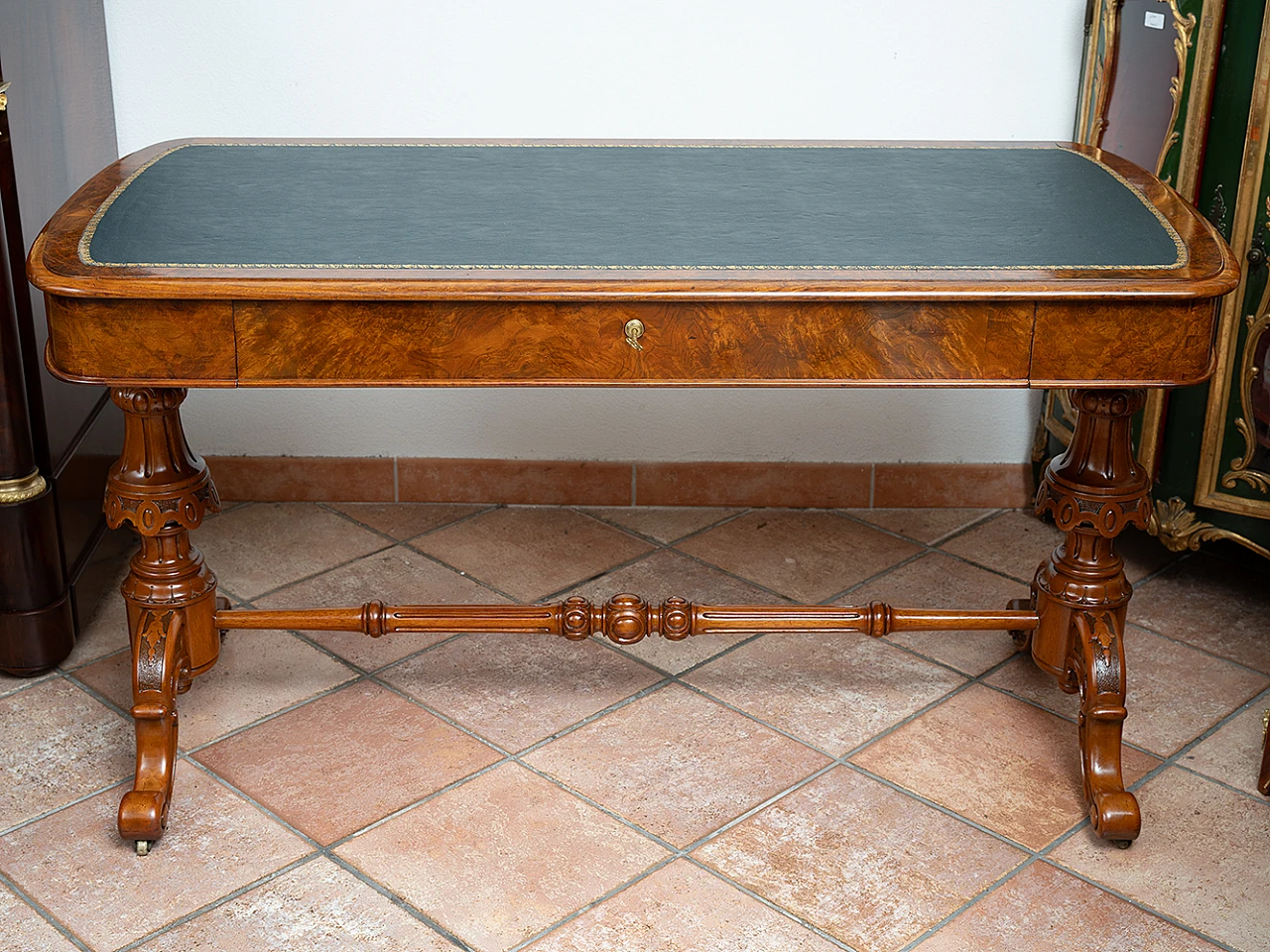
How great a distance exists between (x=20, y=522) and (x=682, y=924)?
1.52 m

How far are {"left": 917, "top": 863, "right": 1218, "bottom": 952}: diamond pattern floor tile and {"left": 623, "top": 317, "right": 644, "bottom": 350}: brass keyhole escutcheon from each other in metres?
1.03

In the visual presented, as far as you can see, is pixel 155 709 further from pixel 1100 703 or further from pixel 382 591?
pixel 1100 703

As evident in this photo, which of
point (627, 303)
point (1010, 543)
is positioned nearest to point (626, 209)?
point (627, 303)

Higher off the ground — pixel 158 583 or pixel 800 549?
pixel 158 583

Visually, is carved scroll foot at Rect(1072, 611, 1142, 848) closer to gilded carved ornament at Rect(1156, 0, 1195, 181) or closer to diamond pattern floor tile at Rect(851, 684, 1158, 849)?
diamond pattern floor tile at Rect(851, 684, 1158, 849)

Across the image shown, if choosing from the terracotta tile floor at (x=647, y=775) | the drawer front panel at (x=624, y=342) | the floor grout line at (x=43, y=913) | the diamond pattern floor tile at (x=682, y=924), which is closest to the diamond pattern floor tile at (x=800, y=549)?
the terracotta tile floor at (x=647, y=775)

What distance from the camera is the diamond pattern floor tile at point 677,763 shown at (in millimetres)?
2539

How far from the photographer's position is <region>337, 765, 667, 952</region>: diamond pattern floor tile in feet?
7.48

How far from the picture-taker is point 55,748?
A: 2713 mm

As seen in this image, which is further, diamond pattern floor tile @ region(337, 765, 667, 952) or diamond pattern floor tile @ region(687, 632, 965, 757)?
diamond pattern floor tile @ region(687, 632, 965, 757)

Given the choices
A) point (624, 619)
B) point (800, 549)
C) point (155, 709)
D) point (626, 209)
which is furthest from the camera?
point (800, 549)

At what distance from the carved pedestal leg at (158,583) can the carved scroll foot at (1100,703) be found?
1574 mm

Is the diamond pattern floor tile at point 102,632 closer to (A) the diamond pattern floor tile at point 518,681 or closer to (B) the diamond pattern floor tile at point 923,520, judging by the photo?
(A) the diamond pattern floor tile at point 518,681

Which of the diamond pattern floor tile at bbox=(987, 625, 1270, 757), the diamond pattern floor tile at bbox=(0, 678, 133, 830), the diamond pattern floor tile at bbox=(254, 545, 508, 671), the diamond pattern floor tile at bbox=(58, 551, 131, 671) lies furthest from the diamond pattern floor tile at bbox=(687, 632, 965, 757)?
the diamond pattern floor tile at bbox=(58, 551, 131, 671)
